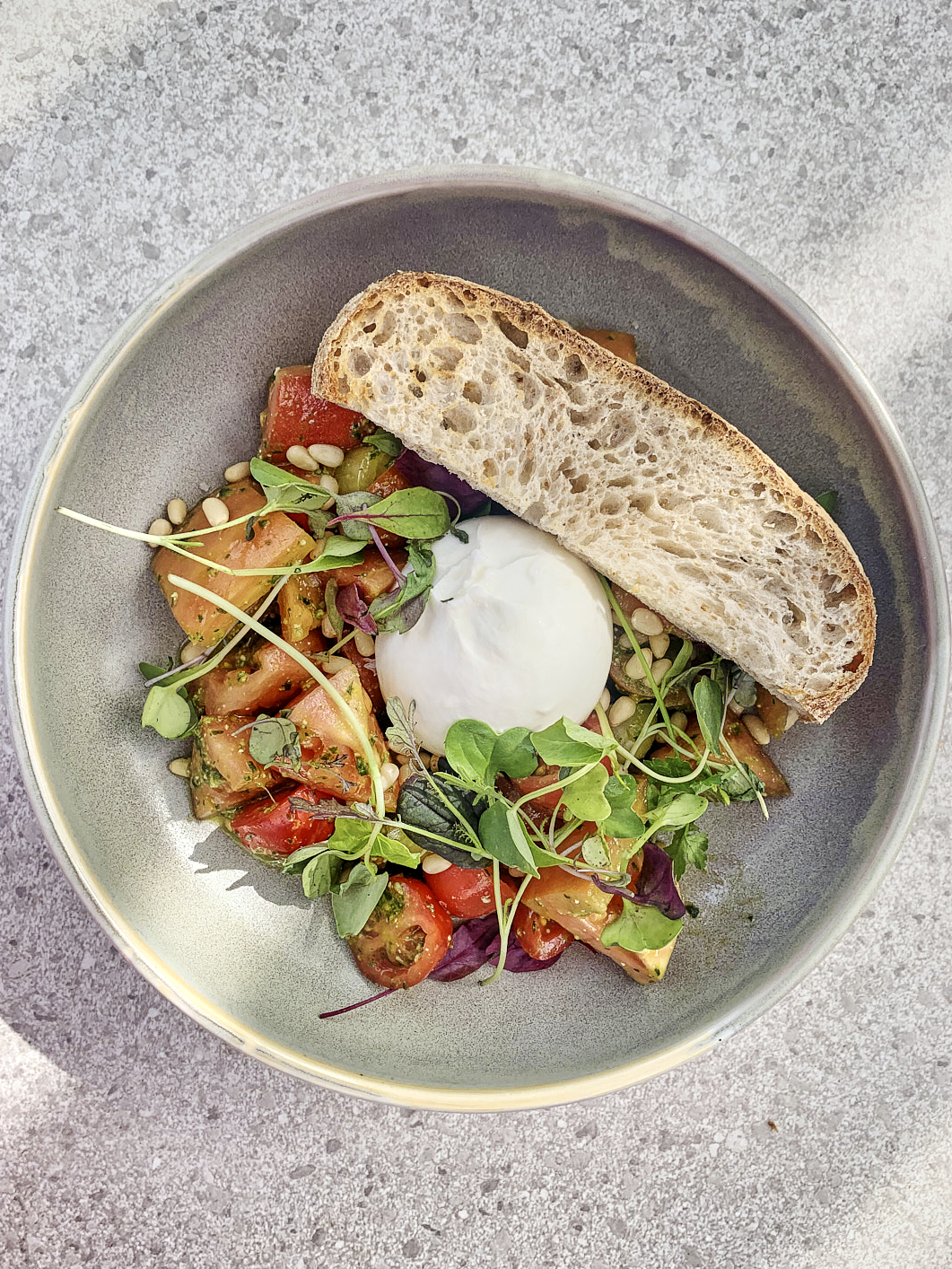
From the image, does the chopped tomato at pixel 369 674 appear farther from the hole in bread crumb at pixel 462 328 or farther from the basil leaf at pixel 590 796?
the hole in bread crumb at pixel 462 328

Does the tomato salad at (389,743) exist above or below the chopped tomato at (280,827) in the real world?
above

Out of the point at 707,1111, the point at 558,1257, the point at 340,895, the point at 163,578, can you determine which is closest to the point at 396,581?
the point at 163,578

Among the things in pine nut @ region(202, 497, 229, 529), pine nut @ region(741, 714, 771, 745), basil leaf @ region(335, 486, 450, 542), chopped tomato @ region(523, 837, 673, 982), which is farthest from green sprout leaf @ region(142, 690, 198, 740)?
pine nut @ region(741, 714, 771, 745)

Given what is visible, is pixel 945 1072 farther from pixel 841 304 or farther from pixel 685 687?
pixel 841 304

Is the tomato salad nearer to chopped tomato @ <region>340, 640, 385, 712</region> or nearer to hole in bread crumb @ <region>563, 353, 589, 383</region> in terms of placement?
chopped tomato @ <region>340, 640, 385, 712</region>

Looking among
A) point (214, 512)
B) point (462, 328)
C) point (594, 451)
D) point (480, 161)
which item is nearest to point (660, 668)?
point (594, 451)

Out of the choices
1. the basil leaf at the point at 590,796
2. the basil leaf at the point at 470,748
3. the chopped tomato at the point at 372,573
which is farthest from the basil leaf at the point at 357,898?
the chopped tomato at the point at 372,573
